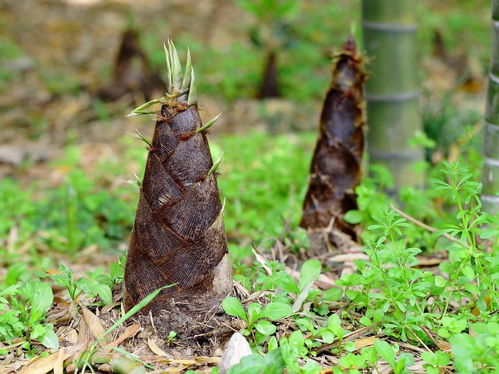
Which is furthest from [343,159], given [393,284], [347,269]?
[393,284]

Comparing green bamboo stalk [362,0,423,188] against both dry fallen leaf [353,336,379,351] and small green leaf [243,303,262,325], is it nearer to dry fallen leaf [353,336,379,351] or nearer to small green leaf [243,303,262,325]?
dry fallen leaf [353,336,379,351]

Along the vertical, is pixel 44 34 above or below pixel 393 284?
above

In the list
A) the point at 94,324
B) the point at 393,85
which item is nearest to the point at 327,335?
the point at 94,324

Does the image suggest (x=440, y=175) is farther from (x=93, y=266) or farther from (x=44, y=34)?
(x=44, y=34)

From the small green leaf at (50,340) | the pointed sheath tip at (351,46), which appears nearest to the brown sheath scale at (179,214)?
the small green leaf at (50,340)

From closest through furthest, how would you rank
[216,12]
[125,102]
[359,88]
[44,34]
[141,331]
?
1. [141,331]
2. [359,88]
3. [125,102]
4. [44,34]
5. [216,12]

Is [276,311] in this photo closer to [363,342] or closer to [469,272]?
[363,342]

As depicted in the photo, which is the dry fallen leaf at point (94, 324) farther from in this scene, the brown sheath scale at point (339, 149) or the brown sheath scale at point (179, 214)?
the brown sheath scale at point (339, 149)
